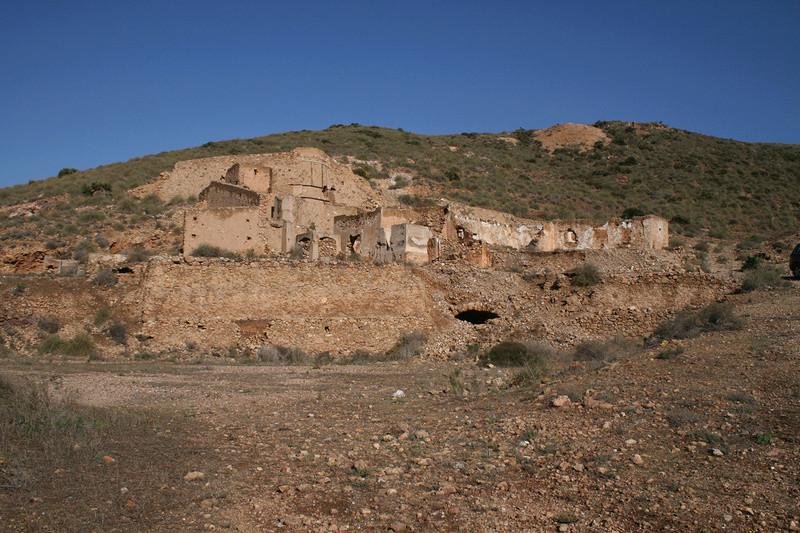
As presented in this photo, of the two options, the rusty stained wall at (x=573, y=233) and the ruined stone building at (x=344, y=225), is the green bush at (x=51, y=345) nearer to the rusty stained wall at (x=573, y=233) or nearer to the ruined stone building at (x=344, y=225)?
the ruined stone building at (x=344, y=225)

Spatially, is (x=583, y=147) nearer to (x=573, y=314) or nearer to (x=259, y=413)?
(x=573, y=314)

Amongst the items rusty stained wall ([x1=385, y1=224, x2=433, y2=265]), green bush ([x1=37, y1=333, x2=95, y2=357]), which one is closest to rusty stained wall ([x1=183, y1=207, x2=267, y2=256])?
rusty stained wall ([x1=385, y1=224, x2=433, y2=265])

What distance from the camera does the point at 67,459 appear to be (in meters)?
5.65

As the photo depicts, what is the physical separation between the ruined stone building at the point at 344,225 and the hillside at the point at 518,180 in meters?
4.36

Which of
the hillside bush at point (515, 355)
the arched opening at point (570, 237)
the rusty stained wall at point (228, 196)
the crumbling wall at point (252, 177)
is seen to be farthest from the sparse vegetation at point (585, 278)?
the crumbling wall at point (252, 177)

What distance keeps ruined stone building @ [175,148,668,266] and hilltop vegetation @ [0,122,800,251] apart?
7005 millimetres

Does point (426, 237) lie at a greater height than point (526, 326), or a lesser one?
greater

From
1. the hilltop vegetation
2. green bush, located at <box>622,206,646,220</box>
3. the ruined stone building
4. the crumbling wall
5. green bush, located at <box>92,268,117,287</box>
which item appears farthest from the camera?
green bush, located at <box>622,206,646,220</box>

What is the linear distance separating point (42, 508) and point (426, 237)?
1655 cm

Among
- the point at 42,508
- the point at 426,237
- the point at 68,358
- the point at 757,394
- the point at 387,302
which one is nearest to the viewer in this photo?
the point at 42,508

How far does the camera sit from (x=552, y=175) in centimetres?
4912

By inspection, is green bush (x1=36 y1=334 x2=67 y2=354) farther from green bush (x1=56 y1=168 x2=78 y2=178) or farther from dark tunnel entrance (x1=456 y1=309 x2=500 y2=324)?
green bush (x1=56 y1=168 x2=78 y2=178)

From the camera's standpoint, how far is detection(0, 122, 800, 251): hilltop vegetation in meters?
34.6

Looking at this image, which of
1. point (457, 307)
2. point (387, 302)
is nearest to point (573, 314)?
point (457, 307)
